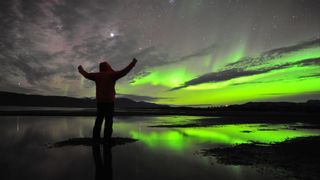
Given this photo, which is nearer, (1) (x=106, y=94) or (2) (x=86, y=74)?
(1) (x=106, y=94)

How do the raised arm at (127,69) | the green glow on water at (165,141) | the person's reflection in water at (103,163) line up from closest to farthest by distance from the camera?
the person's reflection in water at (103,163), the green glow on water at (165,141), the raised arm at (127,69)

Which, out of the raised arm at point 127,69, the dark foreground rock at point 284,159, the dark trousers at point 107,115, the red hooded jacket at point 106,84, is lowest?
the dark foreground rock at point 284,159

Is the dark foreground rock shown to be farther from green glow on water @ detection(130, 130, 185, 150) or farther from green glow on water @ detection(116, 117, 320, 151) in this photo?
green glow on water @ detection(116, 117, 320, 151)

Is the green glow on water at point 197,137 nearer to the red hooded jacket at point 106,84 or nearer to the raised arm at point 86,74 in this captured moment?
the red hooded jacket at point 106,84

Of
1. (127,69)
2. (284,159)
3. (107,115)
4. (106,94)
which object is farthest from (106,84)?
(284,159)

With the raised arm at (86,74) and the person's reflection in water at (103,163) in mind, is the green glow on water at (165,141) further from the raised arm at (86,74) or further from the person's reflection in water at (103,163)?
the raised arm at (86,74)

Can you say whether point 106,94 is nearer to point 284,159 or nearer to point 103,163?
point 103,163

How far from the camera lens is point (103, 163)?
5125 millimetres

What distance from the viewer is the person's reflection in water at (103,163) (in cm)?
420

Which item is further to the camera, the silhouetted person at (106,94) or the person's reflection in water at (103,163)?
the silhouetted person at (106,94)

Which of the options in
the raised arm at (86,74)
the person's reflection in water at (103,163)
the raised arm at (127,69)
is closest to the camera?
the person's reflection in water at (103,163)

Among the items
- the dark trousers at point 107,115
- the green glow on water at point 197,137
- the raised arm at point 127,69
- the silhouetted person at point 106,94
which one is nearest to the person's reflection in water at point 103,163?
the dark trousers at point 107,115

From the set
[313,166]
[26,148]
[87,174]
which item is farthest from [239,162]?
[26,148]

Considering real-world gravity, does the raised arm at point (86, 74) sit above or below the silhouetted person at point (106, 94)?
above
